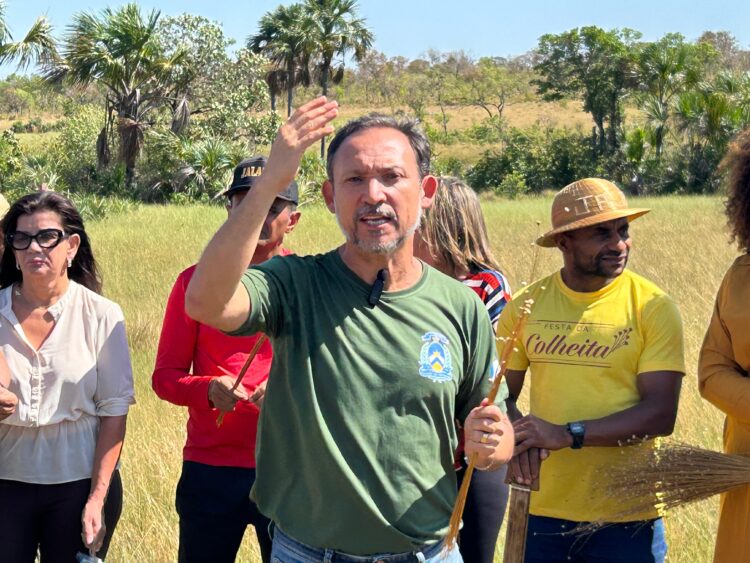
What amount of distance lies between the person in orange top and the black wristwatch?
374mm

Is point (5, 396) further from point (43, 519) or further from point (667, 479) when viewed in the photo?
point (667, 479)

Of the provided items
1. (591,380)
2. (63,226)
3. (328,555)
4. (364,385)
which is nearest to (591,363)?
(591,380)

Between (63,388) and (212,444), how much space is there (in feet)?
1.73

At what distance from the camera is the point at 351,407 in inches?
80.1

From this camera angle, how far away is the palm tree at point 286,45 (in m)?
36.2

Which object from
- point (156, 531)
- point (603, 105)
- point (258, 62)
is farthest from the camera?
point (603, 105)

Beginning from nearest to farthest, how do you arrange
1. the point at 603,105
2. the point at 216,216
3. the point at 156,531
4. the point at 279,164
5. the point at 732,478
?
the point at 279,164 < the point at 732,478 < the point at 156,531 < the point at 216,216 < the point at 603,105

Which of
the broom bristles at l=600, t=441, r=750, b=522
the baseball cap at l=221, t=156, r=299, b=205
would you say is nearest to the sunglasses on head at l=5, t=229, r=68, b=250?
the baseball cap at l=221, t=156, r=299, b=205

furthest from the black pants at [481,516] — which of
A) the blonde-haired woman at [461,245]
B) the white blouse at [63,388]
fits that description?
the white blouse at [63,388]

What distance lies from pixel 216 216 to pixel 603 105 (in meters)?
21.1

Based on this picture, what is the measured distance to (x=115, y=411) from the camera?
10.5 feet

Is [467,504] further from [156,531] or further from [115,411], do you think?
[156,531]

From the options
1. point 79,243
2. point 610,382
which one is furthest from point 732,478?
point 79,243

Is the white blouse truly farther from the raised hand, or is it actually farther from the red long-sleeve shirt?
the raised hand
